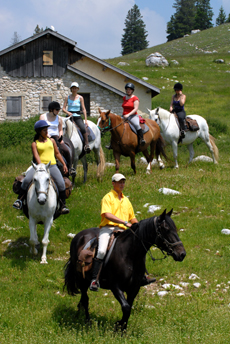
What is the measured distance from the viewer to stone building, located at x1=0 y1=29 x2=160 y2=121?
25.1 m

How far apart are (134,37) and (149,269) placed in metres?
108

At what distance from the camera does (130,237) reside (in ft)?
17.4

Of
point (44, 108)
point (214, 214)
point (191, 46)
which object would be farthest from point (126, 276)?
point (191, 46)

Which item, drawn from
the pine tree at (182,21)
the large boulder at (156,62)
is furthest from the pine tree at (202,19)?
the large boulder at (156,62)

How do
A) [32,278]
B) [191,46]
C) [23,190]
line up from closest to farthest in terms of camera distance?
1. [32,278]
2. [23,190]
3. [191,46]

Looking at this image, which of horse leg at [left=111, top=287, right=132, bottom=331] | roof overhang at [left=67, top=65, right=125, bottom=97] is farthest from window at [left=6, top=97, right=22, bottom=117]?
horse leg at [left=111, top=287, right=132, bottom=331]

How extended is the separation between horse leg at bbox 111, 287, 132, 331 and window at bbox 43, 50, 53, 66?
22411 millimetres

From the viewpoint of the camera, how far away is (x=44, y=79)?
83.7ft

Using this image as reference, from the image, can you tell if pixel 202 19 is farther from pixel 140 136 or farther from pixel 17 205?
pixel 17 205

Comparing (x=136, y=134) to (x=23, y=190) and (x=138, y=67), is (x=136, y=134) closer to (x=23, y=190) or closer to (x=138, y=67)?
(x=23, y=190)

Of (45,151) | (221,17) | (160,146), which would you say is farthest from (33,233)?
(221,17)

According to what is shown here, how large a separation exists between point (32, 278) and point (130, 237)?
2898 mm

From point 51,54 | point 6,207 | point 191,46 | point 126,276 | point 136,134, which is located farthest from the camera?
point 191,46

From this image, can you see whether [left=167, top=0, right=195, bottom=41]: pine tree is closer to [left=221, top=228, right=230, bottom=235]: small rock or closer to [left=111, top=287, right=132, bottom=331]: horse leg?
[left=221, top=228, right=230, bottom=235]: small rock
